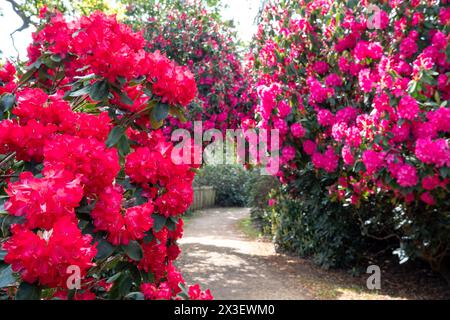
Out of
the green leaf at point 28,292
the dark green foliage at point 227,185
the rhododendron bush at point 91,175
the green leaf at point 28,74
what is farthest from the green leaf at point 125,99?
the dark green foliage at point 227,185

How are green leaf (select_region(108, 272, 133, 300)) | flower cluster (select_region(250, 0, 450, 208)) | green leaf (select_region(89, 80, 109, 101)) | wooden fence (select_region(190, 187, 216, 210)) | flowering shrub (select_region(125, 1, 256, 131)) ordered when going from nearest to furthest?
green leaf (select_region(108, 272, 133, 300))
green leaf (select_region(89, 80, 109, 101))
flower cluster (select_region(250, 0, 450, 208))
flowering shrub (select_region(125, 1, 256, 131))
wooden fence (select_region(190, 187, 216, 210))

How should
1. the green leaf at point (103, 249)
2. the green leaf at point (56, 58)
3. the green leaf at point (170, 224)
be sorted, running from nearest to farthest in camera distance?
the green leaf at point (103, 249)
the green leaf at point (170, 224)
the green leaf at point (56, 58)

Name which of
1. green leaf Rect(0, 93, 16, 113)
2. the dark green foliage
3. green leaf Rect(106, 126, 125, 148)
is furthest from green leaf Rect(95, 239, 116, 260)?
the dark green foliage

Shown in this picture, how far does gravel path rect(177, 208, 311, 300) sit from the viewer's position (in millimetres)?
4977

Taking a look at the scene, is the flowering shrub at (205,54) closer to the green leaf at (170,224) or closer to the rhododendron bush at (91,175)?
the rhododendron bush at (91,175)

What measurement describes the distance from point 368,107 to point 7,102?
13.6ft

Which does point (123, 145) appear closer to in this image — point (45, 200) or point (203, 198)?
point (45, 200)

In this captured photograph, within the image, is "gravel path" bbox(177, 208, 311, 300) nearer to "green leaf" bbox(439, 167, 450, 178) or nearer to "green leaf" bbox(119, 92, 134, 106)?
"green leaf" bbox(439, 167, 450, 178)

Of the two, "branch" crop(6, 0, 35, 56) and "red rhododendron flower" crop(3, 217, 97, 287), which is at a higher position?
"branch" crop(6, 0, 35, 56)

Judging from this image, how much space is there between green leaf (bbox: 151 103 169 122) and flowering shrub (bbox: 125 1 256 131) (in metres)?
5.17

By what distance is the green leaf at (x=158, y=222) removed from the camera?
1.69 metres

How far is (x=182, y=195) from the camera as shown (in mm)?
1726

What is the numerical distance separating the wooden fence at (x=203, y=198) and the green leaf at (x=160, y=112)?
12255mm
